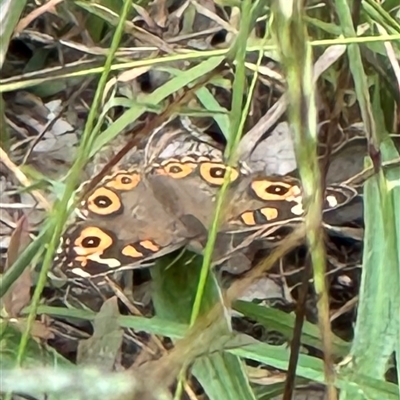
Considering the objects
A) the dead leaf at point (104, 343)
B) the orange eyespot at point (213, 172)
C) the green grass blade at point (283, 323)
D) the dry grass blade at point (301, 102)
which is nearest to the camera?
the dry grass blade at point (301, 102)

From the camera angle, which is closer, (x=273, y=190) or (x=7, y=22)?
(x=7, y=22)

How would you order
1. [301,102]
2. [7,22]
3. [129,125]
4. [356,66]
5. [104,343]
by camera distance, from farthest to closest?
[129,125] → [356,66] → [104,343] → [7,22] → [301,102]

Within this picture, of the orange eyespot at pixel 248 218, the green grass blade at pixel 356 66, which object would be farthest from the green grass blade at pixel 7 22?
the orange eyespot at pixel 248 218

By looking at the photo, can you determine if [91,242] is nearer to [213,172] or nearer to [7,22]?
[213,172]

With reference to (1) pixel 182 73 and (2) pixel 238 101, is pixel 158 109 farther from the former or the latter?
(2) pixel 238 101

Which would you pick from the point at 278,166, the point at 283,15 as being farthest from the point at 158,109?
the point at 283,15

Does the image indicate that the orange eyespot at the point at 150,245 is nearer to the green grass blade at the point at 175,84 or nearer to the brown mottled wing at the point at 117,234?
Result: the brown mottled wing at the point at 117,234

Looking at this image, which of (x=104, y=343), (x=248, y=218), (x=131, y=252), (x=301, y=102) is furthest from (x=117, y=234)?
(x=301, y=102)
